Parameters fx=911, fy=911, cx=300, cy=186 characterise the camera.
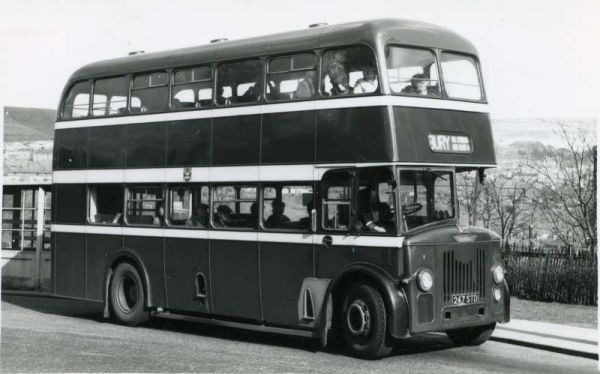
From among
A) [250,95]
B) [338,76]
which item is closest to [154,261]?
[250,95]

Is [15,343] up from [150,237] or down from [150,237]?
down

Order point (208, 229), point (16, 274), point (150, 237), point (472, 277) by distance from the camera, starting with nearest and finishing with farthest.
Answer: point (472, 277), point (208, 229), point (150, 237), point (16, 274)

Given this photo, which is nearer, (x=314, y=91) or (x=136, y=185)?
(x=314, y=91)

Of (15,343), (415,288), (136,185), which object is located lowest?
(15,343)

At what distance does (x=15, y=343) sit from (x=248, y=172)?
402cm

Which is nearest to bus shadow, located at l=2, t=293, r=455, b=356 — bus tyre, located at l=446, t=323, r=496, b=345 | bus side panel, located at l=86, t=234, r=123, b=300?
bus tyre, located at l=446, t=323, r=496, b=345

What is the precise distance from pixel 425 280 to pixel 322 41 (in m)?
3.43

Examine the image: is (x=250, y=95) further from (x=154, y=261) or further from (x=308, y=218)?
(x=154, y=261)

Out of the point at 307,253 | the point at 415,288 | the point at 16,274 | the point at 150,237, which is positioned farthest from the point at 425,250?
the point at 16,274


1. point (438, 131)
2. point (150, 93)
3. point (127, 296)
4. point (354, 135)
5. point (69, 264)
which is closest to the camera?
point (354, 135)

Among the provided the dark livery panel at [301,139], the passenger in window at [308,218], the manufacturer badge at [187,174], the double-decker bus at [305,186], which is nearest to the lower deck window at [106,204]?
the double-decker bus at [305,186]

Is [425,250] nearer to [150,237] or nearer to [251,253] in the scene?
[251,253]

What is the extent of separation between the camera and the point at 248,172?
42.3ft

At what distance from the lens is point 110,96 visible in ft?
50.7
